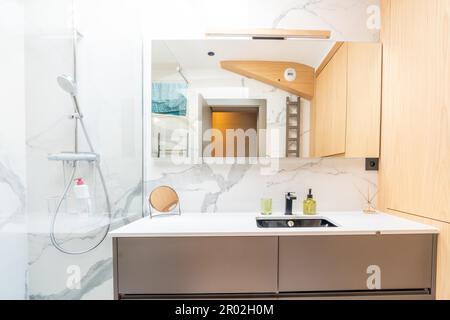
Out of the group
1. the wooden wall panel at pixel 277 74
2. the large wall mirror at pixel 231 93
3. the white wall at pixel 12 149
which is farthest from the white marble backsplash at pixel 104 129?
the wooden wall panel at pixel 277 74

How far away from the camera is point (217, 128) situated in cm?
134

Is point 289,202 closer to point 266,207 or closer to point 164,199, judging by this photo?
point 266,207

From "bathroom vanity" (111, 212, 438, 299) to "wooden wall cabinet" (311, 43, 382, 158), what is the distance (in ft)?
1.79

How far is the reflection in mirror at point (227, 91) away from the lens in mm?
1339

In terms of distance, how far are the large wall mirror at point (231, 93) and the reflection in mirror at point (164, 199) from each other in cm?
22

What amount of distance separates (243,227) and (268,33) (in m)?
1.15

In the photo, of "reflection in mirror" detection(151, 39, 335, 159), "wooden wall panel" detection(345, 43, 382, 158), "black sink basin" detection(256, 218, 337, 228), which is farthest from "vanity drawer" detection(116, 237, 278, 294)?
"wooden wall panel" detection(345, 43, 382, 158)

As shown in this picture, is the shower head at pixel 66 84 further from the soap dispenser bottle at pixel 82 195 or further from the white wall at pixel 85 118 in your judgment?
the soap dispenser bottle at pixel 82 195

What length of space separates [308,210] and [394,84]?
0.87m

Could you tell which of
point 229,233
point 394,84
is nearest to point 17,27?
point 229,233

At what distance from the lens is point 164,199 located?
1305 mm

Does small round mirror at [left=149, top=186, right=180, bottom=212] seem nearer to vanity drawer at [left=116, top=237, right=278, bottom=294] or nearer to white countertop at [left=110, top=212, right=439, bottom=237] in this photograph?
white countertop at [left=110, top=212, right=439, bottom=237]
